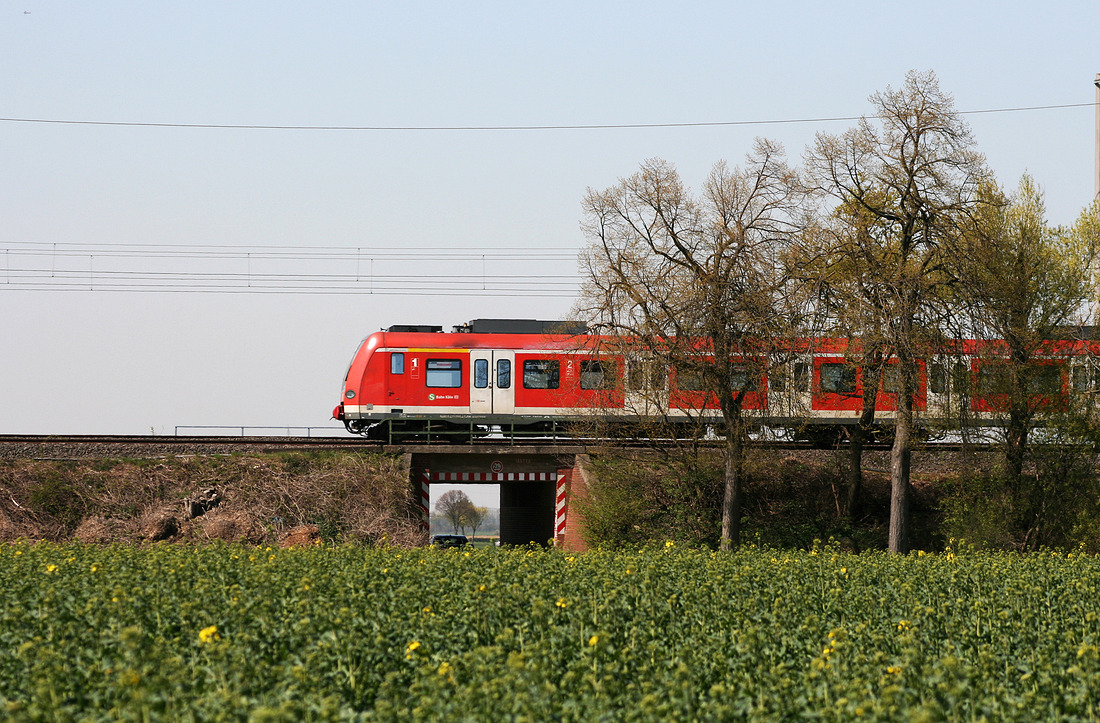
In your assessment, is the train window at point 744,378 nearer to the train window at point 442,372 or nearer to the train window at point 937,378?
the train window at point 937,378

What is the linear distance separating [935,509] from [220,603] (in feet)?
68.5

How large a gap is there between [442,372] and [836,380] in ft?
31.6

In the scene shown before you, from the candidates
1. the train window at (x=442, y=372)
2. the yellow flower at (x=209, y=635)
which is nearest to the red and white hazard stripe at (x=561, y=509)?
the train window at (x=442, y=372)

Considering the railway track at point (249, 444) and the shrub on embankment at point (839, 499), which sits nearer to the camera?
the shrub on embankment at point (839, 499)

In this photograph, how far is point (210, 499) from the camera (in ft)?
82.5

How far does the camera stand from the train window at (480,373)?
91.7ft

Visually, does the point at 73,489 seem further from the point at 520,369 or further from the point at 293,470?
the point at 520,369

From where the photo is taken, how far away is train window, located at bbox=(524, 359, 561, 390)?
28062 millimetres

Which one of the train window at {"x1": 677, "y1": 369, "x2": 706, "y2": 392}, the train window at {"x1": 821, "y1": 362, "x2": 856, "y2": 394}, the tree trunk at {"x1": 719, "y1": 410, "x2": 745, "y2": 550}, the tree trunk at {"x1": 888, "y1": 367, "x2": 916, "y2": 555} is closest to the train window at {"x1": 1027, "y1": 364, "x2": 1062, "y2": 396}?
the tree trunk at {"x1": 888, "y1": 367, "x2": 916, "y2": 555}

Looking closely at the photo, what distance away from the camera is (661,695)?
634 cm

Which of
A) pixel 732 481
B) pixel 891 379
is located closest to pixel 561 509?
pixel 732 481

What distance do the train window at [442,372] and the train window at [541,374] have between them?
1.71 m

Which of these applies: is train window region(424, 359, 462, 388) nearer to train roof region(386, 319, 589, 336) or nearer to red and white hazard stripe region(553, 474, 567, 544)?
train roof region(386, 319, 589, 336)

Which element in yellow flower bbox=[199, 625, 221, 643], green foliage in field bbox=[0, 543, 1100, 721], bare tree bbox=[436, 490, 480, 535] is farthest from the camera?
bare tree bbox=[436, 490, 480, 535]
